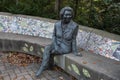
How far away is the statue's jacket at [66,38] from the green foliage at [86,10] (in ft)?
5.38

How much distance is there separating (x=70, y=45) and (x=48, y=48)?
19.8 inches

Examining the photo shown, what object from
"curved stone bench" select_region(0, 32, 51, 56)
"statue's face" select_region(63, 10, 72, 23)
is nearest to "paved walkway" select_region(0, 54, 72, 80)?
"curved stone bench" select_region(0, 32, 51, 56)

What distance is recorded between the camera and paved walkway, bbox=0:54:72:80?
4.25 metres

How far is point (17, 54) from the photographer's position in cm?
554

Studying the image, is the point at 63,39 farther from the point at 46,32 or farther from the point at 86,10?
the point at 86,10

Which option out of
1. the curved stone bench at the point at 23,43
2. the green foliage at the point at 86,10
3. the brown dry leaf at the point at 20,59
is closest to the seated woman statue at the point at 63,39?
the curved stone bench at the point at 23,43

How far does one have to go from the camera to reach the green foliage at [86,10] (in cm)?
560

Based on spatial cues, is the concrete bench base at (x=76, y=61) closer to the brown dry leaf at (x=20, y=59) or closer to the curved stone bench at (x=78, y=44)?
the curved stone bench at (x=78, y=44)

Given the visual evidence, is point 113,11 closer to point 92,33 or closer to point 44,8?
point 92,33

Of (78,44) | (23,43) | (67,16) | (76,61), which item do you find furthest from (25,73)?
(67,16)

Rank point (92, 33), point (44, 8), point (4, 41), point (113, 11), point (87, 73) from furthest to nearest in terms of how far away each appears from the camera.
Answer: point (44, 8) < point (113, 11) < point (4, 41) < point (92, 33) < point (87, 73)

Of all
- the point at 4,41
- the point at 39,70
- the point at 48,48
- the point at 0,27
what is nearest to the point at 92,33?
the point at 48,48

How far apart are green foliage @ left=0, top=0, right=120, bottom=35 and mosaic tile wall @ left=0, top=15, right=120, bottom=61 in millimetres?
625

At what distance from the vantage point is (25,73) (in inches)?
175
